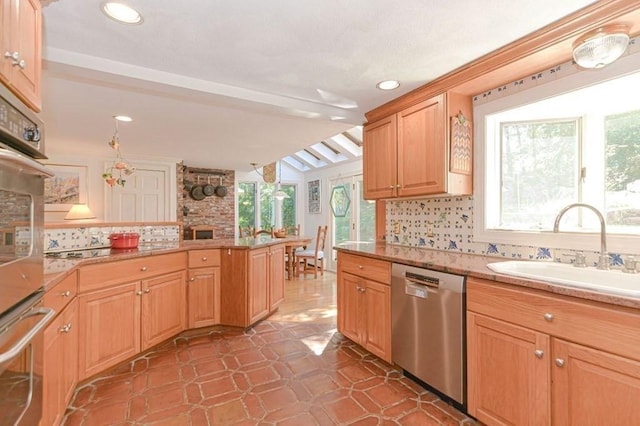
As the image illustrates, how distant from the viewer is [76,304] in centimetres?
197

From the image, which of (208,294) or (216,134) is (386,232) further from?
(216,134)

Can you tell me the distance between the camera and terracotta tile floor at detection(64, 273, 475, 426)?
181 centimetres

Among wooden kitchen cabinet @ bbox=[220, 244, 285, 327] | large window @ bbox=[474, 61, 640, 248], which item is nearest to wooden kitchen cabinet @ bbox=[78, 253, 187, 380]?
wooden kitchen cabinet @ bbox=[220, 244, 285, 327]

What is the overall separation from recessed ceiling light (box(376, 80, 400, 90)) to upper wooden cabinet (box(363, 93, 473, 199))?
0.78 ft

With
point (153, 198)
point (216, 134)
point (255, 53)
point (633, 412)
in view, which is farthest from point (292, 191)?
point (633, 412)

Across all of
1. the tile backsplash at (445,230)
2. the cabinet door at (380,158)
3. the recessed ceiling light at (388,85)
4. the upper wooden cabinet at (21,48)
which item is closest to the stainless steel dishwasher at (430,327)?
the tile backsplash at (445,230)

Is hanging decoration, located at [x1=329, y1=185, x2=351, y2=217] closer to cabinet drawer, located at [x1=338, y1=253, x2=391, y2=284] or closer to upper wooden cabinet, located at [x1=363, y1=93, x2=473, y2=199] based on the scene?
upper wooden cabinet, located at [x1=363, y1=93, x2=473, y2=199]

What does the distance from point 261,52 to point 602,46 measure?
71.8 inches

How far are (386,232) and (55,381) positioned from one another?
9.24 feet

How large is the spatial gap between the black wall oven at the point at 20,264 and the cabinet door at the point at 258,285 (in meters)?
1.95

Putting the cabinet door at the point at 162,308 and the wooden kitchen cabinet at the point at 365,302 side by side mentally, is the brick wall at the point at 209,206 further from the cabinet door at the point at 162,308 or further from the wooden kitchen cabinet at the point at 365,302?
the wooden kitchen cabinet at the point at 365,302

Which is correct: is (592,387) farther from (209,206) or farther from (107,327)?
(209,206)

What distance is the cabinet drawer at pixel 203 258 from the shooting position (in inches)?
118

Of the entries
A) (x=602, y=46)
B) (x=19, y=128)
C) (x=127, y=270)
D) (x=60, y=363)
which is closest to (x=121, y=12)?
(x=19, y=128)
